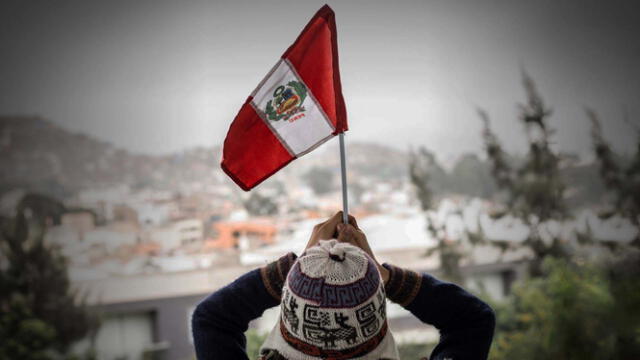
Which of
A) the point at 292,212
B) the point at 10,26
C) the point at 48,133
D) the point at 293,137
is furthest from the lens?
the point at 292,212

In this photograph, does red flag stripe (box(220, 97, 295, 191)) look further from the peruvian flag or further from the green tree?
the green tree

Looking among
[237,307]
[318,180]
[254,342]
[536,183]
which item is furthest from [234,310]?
[536,183]

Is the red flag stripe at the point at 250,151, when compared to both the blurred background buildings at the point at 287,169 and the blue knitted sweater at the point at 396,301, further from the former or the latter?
the blurred background buildings at the point at 287,169

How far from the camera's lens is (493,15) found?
4816 millimetres

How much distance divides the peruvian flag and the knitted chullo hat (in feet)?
0.94

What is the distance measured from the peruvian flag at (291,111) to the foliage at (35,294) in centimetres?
389

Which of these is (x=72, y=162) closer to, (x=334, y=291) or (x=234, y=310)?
(x=234, y=310)

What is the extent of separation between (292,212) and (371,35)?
66.5 inches

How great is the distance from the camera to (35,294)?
13.4 ft

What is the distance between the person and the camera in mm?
455

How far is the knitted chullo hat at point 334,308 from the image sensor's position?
0.45 m

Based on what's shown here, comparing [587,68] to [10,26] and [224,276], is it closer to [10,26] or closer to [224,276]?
[224,276]

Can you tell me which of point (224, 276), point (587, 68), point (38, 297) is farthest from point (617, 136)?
point (38, 297)

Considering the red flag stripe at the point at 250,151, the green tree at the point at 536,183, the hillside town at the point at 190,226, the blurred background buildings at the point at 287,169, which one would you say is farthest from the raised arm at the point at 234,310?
the green tree at the point at 536,183
